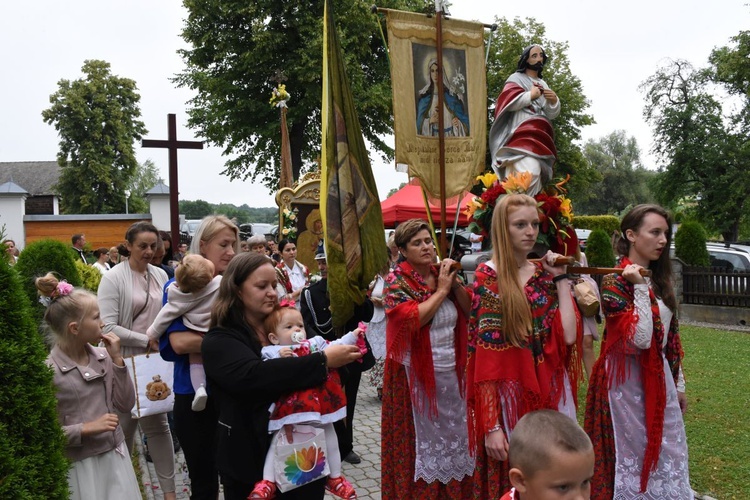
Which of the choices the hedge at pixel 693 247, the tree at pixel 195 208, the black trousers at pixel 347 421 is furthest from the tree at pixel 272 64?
the tree at pixel 195 208

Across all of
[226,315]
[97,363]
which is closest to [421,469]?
[226,315]

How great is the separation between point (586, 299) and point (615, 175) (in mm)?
67709

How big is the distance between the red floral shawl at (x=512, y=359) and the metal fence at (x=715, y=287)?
12.4 meters

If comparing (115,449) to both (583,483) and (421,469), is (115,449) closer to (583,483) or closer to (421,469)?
(421,469)

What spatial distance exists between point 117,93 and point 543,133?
43.5 meters

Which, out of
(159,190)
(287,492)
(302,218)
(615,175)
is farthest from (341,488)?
(615,175)

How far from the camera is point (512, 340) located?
10.2ft

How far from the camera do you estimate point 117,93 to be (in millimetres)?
43000

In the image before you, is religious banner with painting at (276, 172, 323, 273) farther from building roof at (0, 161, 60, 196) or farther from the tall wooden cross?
building roof at (0, 161, 60, 196)

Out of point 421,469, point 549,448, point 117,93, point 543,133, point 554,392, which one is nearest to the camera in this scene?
point 549,448

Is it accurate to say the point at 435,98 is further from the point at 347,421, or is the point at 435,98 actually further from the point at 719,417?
the point at 719,417

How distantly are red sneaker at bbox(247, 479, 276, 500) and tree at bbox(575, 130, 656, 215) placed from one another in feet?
212

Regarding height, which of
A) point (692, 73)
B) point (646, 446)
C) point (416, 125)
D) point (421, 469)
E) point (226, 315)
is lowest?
point (421, 469)

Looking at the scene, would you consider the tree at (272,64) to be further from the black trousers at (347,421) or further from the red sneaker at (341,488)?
the red sneaker at (341,488)
